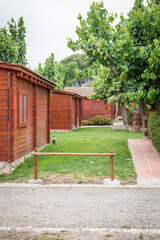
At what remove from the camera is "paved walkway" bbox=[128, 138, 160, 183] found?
7700 millimetres

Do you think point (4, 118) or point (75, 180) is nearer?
point (75, 180)

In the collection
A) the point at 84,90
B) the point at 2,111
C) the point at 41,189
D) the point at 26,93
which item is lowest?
the point at 41,189

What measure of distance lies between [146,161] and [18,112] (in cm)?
440

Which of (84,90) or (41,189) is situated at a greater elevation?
(84,90)

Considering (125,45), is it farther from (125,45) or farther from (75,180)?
(75,180)

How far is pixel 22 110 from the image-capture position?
1010 cm

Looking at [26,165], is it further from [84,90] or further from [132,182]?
[84,90]

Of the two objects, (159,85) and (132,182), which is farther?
(159,85)

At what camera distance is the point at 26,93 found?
10586 millimetres

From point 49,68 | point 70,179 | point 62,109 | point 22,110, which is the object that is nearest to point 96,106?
point 49,68

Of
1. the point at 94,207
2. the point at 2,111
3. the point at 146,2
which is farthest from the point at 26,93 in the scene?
the point at 94,207

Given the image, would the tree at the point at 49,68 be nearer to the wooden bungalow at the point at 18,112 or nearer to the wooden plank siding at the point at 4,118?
the wooden bungalow at the point at 18,112

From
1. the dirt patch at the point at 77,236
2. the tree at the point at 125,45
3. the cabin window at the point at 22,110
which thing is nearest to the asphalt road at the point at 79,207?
the dirt patch at the point at 77,236

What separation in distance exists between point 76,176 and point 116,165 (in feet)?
6.46
